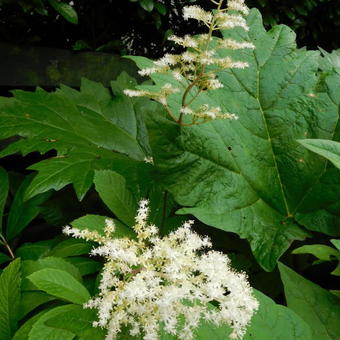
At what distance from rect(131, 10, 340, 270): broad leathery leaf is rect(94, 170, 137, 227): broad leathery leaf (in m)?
0.10

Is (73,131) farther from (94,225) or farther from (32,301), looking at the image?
(32,301)

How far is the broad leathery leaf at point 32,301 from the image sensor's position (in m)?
0.84

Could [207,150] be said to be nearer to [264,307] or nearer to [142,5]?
[264,307]

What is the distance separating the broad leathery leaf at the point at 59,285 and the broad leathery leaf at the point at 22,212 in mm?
378

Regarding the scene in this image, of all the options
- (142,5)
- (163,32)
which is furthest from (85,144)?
(163,32)

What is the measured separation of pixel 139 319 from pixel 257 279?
25.0 inches

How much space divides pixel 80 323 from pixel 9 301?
0.89 feet

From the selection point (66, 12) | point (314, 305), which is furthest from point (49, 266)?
point (66, 12)

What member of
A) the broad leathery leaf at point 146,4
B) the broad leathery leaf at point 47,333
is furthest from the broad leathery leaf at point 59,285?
the broad leathery leaf at point 146,4

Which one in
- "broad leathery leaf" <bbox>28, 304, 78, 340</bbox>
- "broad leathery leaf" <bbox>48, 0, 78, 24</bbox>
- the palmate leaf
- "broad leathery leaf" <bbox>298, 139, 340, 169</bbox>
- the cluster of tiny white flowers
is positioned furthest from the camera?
"broad leathery leaf" <bbox>48, 0, 78, 24</bbox>

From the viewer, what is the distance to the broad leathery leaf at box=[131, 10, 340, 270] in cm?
97

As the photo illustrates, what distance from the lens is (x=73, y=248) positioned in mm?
929

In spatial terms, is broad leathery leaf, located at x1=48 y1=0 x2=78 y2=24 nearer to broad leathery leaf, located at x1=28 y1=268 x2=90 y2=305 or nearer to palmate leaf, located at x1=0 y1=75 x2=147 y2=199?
palmate leaf, located at x1=0 y1=75 x2=147 y2=199

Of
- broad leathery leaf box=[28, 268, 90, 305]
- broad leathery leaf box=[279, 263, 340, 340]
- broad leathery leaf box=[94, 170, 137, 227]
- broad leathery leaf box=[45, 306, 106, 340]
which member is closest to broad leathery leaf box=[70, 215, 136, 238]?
broad leathery leaf box=[94, 170, 137, 227]
